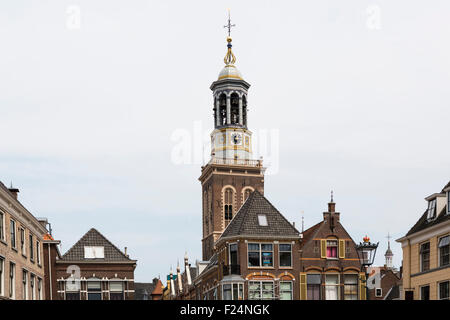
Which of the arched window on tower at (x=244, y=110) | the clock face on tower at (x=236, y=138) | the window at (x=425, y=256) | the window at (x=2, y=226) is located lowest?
the window at (x=425, y=256)

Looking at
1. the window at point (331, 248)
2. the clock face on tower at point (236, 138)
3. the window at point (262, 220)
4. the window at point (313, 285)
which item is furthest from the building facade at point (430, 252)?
the clock face on tower at point (236, 138)

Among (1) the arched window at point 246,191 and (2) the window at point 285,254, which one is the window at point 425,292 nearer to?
(2) the window at point 285,254

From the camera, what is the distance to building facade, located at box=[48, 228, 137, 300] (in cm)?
5872

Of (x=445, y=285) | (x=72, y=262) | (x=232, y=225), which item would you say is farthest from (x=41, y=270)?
(x=445, y=285)

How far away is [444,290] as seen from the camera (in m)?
40.1

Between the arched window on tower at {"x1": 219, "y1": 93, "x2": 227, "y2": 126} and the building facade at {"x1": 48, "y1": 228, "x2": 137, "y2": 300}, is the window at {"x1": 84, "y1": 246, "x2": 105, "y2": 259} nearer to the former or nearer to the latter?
the building facade at {"x1": 48, "y1": 228, "x2": 137, "y2": 300}

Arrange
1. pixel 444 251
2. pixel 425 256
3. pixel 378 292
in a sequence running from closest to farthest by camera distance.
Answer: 1. pixel 444 251
2. pixel 425 256
3. pixel 378 292

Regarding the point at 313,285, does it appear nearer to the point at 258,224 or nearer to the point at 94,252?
the point at 258,224

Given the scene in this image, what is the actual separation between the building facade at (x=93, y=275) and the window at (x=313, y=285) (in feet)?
47.2

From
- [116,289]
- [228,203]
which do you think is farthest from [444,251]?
[228,203]

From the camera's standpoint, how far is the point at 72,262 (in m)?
59.2

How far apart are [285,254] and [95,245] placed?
651 inches

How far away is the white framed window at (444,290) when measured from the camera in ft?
130

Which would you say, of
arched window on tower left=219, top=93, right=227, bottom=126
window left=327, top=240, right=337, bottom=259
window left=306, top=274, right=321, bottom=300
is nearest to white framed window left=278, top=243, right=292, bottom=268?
window left=306, top=274, right=321, bottom=300
